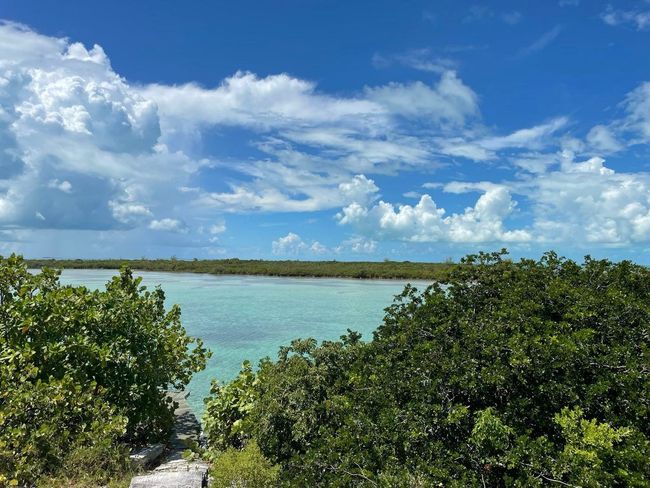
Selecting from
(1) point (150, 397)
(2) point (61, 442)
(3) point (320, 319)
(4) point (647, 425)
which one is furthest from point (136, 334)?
(3) point (320, 319)

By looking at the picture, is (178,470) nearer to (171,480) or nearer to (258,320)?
(171,480)

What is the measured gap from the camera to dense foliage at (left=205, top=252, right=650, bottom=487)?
4.24 m

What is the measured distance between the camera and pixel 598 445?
4.09 meters

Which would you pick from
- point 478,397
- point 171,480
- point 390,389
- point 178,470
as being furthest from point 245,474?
point 478,397

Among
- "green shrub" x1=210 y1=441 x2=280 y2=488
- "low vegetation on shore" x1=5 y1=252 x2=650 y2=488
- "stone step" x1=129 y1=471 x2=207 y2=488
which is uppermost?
"low vegetation on shore" x1=5 y1=252 x2=650 y2=488

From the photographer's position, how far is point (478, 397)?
504cm

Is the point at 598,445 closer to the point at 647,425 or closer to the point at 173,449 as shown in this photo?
the point at 647,425

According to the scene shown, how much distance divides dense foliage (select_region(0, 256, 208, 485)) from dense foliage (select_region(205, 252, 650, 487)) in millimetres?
1808

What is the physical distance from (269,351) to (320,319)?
24.9 feet

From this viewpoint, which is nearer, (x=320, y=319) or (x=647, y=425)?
(x=647, y=425)

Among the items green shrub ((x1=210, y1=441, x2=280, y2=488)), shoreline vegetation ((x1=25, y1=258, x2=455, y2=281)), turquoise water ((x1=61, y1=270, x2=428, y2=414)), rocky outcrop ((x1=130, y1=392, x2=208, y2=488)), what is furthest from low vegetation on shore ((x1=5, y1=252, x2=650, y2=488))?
shoreline vegetation ((x1=25, y1=258, x2=455, y2=281))

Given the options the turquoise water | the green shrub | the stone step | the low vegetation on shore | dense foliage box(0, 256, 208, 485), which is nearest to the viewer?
the low vegetation on shore

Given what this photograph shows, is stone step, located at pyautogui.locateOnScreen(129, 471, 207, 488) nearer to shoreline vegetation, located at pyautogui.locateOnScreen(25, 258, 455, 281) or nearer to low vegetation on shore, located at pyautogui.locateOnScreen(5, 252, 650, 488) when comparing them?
low vegetation on shore, located at pyautogui.locateOnScreen(5, 252, 650, 488)

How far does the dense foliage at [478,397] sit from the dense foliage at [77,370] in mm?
1808
